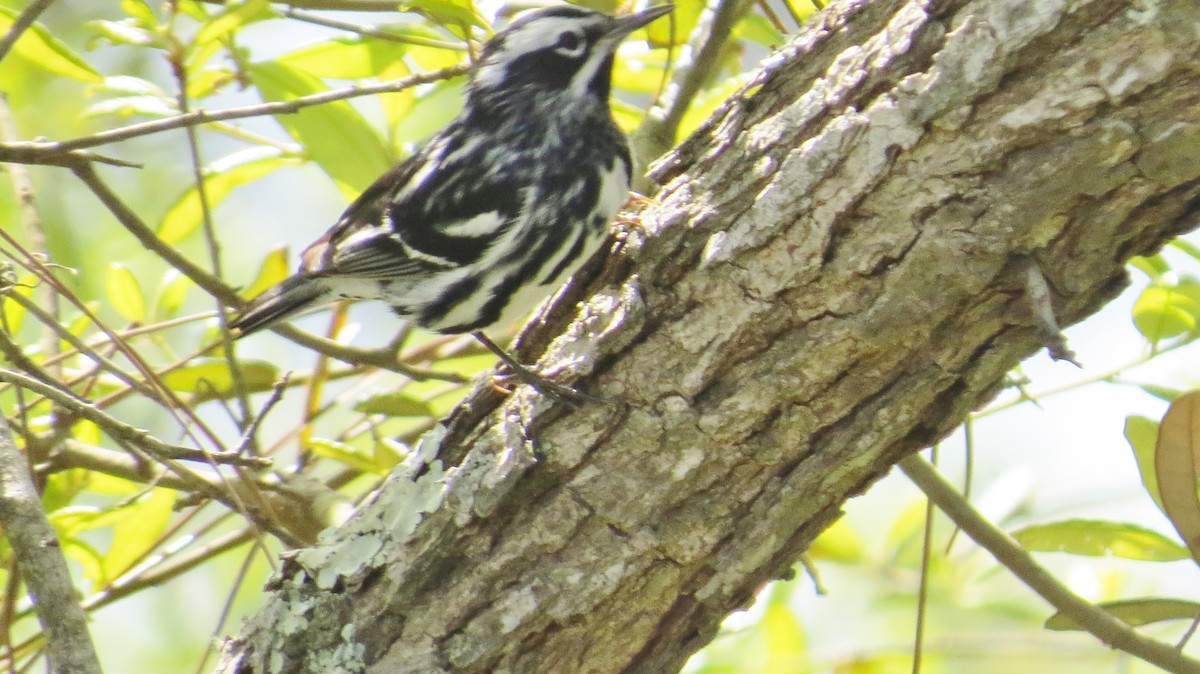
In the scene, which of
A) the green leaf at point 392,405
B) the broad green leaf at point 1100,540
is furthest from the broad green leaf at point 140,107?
the broad green leaf at point 1100,540

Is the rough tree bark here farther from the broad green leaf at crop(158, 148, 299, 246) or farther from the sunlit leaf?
the broad green leaf at crop(158, 148, 299, 246)

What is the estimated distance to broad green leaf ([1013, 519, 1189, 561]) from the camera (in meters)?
1.88

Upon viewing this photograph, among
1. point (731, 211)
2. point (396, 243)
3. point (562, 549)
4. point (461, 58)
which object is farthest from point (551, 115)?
point (562, 549)

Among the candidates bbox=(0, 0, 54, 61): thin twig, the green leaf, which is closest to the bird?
the green leaf

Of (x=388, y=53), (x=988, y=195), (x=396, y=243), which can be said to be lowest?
(x=988, y=195)

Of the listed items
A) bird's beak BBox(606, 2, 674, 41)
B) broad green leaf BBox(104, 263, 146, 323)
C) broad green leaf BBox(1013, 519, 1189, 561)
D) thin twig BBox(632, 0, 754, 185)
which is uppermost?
broad green leaf BBox(104, 263, 146, 323)

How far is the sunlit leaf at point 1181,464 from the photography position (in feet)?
5.43

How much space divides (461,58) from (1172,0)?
1380mm

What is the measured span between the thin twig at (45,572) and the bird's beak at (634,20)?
1.22 metres

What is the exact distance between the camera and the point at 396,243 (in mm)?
2254

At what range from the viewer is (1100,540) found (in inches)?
76.5

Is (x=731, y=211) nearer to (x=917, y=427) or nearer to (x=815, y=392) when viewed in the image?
(x=815, y=392)

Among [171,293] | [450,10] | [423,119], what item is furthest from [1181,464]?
[171,293]

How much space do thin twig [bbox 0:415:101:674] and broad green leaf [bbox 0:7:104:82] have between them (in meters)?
0.78
